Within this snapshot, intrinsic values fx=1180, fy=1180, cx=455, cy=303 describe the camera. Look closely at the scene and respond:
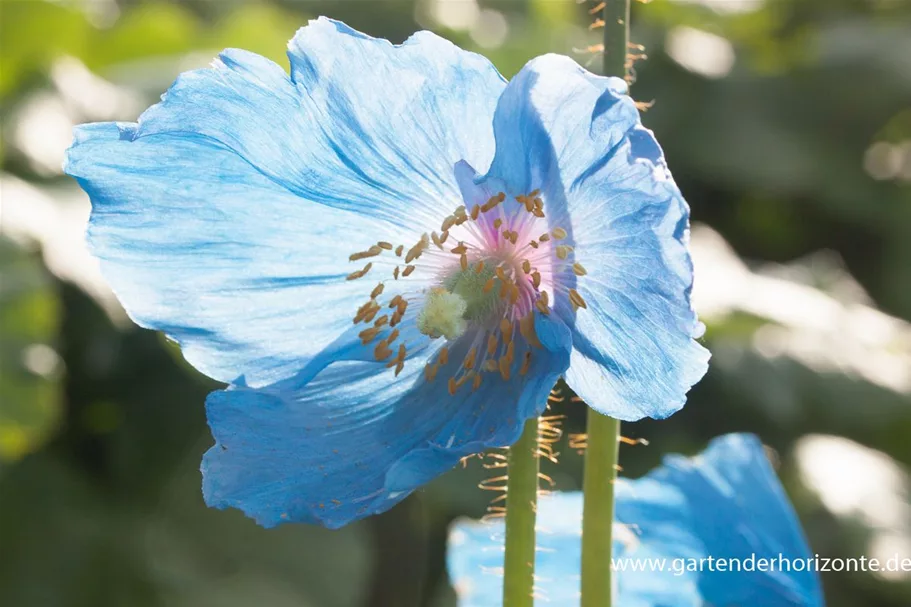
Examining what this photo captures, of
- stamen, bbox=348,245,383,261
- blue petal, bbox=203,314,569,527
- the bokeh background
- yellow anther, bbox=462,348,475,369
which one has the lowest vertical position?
blue petal, bbox=203,314,569,527

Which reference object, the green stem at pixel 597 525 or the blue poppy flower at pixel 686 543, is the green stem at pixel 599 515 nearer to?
the green stem at pixel 597 525

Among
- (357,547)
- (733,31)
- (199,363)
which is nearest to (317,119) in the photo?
(199,363)

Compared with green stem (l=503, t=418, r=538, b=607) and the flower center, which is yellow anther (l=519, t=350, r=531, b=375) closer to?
the flower center

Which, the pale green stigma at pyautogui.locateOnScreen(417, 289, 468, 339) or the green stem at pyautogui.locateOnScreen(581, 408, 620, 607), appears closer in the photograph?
the green stem at pyautogui.locateOnScreen(581, 408, 620, 607)

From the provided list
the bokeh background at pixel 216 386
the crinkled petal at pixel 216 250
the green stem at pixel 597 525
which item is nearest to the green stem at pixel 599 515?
the green stem at pixel 597 525

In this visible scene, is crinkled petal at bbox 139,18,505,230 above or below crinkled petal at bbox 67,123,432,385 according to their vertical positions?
above

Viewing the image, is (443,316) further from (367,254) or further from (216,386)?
(216,386)

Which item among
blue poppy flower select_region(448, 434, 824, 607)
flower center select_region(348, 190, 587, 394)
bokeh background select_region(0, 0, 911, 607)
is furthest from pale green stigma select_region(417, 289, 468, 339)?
bokeh background select_region(0, 0, 911, 607)

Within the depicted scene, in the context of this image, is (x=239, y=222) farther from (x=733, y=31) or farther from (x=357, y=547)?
(x=733, y=31)
